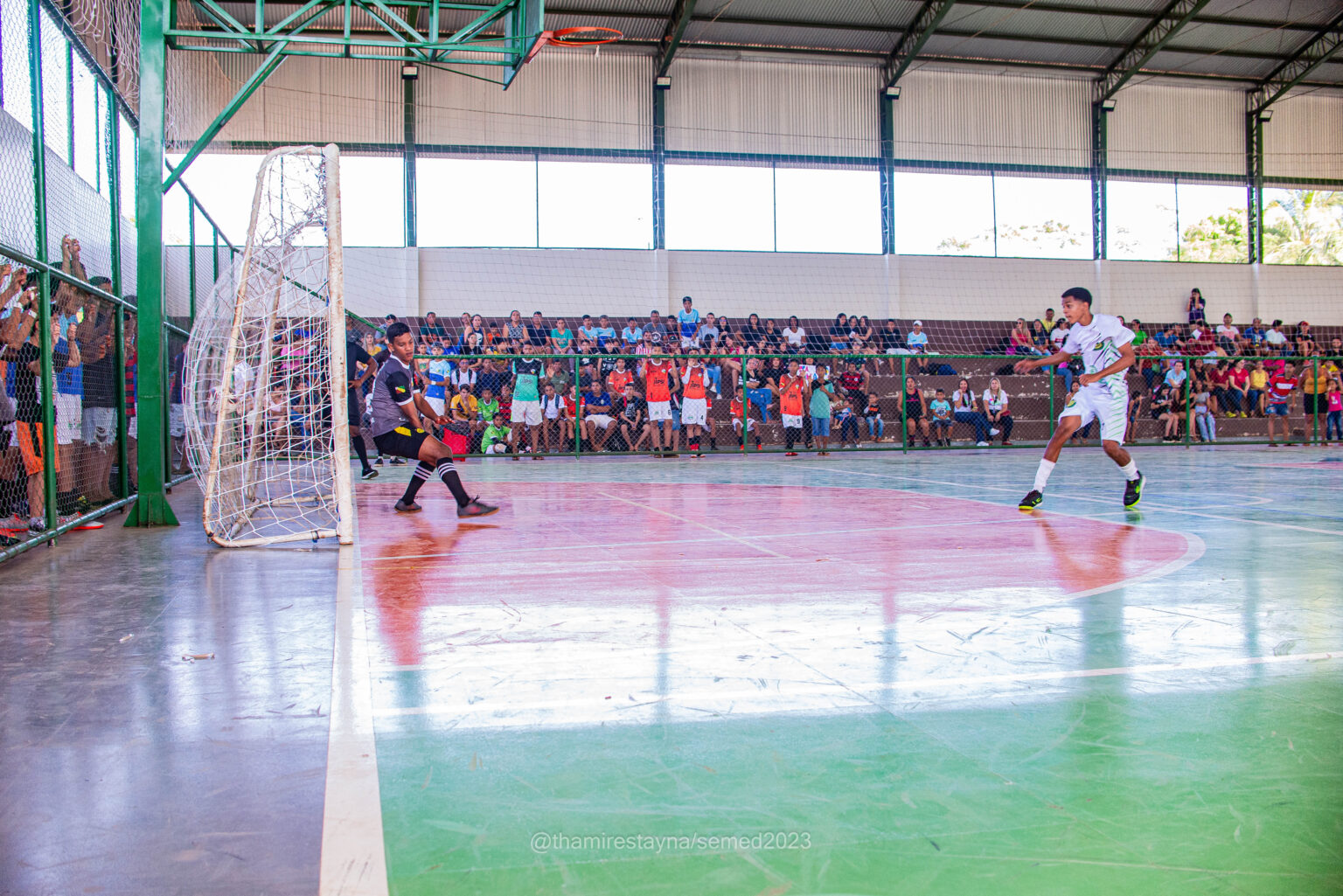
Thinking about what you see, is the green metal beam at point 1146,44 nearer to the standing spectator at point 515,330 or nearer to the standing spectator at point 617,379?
the standing spectator at point 617,379

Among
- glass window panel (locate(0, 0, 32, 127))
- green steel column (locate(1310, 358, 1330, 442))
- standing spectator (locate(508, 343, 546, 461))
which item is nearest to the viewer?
glass window panel (locate(0, 0, 32, 127))

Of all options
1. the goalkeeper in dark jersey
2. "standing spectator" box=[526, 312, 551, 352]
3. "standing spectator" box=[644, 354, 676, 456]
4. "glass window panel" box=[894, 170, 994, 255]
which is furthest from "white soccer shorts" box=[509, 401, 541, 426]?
"glass window panel" box=[894, 170, 994, 255]

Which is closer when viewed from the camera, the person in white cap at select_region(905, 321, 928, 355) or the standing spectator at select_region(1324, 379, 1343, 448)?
the standing spectator at select_region(1324, 379, 1343, 448)

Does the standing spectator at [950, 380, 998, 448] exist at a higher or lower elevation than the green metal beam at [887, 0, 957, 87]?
lower

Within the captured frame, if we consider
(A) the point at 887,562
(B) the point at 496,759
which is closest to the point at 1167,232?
(A) the point at 887,562

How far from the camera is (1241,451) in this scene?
63.6ft

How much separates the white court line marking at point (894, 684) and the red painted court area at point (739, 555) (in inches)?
26.7

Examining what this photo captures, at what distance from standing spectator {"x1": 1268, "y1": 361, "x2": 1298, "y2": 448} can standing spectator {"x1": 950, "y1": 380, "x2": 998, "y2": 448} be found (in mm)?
6839

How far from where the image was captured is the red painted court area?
4.64m

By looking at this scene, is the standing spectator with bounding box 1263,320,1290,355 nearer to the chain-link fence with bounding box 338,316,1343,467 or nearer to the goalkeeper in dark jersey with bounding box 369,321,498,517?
the chain-link fence with bounding box 338,316,1343,467

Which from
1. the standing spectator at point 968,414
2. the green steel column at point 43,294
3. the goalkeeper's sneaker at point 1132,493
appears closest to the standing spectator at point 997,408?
the standing spectator at point 968,414

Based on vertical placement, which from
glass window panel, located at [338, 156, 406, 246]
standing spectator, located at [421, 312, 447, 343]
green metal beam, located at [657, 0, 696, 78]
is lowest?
standing spectator, located at [421, 312, 447, 343]

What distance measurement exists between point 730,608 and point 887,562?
63.9 inches

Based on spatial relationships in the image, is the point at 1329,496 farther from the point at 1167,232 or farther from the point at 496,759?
the point at 1167,232
